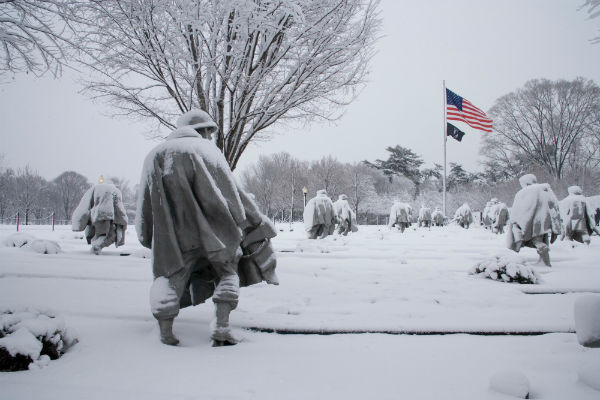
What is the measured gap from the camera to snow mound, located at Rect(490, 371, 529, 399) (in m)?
2.03

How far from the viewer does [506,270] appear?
229 inches

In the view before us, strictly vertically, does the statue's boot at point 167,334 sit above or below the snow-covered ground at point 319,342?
above

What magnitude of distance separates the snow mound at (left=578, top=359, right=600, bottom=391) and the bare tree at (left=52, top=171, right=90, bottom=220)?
50910 millimetres

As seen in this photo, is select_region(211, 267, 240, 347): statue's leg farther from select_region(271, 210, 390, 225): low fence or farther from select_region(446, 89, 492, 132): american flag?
select_region(271, 210, 390, 225): low fence

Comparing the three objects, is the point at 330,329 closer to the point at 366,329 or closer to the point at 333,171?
the point at 366,329

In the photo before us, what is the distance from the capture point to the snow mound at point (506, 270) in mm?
5633

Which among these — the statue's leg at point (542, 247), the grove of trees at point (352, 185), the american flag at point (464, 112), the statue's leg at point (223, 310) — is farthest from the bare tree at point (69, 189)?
the statue's leg at point (223, 310)

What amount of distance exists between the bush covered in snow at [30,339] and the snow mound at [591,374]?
3.27 meters

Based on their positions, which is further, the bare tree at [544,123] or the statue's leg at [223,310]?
the bare tree at [544,123]

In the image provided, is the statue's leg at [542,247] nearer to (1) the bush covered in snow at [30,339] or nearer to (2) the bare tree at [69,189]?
(1) the bush covered in snow at [30,339]

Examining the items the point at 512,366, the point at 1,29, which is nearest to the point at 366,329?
the point at 512,366

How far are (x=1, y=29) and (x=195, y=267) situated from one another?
195 inches

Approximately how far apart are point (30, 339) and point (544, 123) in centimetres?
3677

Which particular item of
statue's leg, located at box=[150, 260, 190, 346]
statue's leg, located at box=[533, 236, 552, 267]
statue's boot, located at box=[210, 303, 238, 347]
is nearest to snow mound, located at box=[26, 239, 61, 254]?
statue's leg, located at box=[150, 260, 190, 346]
